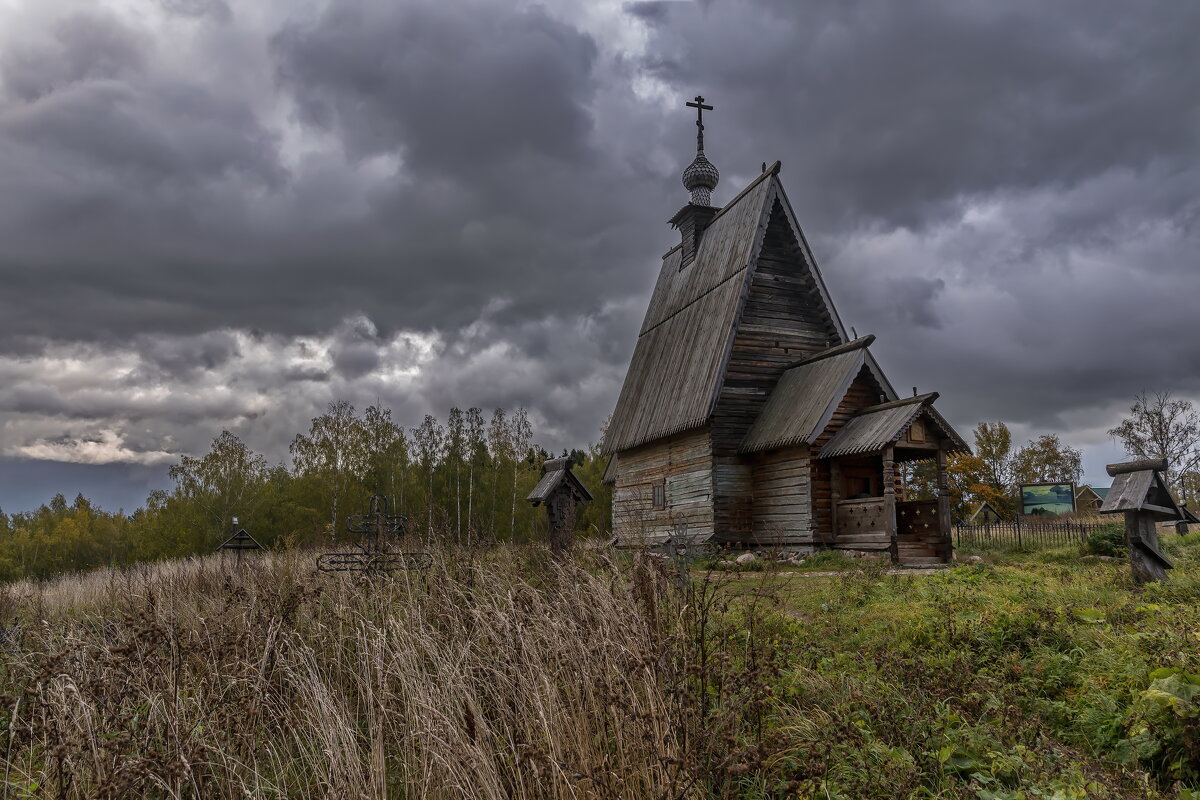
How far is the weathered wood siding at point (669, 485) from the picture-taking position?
60.7ft

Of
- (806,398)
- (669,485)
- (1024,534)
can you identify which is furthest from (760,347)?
(1024,534)

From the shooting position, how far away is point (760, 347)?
18875 mm

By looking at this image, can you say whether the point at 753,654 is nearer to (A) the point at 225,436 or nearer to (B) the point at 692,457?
(B) the point at 692,457

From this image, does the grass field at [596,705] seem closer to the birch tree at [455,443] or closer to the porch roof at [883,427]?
the porch roof at [883,427]

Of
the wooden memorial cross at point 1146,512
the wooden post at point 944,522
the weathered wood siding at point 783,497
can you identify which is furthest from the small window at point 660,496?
the wooden memorial cross at point 1146,512

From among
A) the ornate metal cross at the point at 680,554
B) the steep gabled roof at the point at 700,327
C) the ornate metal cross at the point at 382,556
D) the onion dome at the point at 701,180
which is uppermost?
the onion dome at the point at 701,180

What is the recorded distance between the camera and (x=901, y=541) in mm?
15023

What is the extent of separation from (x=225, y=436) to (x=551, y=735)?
128ft

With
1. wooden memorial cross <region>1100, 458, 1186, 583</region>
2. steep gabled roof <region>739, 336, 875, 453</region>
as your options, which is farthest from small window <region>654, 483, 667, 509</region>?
wooden memorial cross <region>1100, 458, 1186, 583</region>

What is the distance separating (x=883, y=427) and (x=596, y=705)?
12.3m

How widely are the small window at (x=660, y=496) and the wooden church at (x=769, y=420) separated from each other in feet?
0.19

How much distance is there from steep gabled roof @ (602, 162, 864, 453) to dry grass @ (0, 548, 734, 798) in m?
12.8

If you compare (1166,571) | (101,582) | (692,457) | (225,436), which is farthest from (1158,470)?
(225,436)

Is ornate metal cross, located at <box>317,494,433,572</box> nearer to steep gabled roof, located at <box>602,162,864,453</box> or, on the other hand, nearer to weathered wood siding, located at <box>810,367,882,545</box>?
steep gabled roof, located at <box>602,162,864,453</box>
